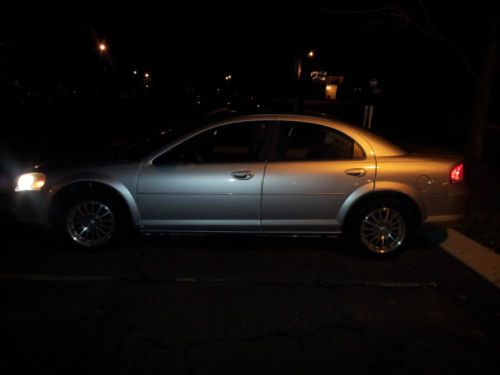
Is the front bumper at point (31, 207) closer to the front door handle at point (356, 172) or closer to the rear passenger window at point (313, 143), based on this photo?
the rear passenger window at point (313, 143)

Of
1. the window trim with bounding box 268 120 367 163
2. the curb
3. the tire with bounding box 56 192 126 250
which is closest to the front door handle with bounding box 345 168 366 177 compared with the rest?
the window trim with bounding box 268 120 367 163

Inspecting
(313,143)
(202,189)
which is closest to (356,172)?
(313,143)

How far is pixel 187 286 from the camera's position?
15.1 feet

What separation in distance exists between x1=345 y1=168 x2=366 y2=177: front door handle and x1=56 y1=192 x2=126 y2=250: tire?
93.0 inches

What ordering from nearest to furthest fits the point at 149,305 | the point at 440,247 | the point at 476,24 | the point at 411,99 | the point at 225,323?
the point at 225,323, the point at 149,305, the point at 440,247, the point at 476,24, the point at 411,99

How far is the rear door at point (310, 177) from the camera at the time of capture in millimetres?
5121

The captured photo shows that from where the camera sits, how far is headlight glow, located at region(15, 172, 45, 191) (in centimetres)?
529

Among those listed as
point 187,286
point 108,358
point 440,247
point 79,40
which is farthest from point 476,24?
point 79,40

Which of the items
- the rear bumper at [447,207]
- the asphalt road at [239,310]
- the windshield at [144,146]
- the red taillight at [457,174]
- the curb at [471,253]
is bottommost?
the asphalt road at [239,310]

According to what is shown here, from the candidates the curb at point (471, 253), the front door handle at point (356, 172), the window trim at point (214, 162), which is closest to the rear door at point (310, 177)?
the front door handle at point (356, 172)

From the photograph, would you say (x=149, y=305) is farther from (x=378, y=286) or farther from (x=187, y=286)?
(x=378, y=286)

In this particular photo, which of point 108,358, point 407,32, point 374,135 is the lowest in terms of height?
point 108,358

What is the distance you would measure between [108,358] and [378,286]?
8.22ft

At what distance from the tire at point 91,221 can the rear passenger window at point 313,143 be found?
→ 184 cm
